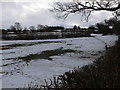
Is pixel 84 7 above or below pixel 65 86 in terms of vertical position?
above

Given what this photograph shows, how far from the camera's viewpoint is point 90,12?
23359 millimetres

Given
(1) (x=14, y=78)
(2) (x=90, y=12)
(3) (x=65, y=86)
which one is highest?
(2) (x=90, y=12)

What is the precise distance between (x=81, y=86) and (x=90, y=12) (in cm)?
1991

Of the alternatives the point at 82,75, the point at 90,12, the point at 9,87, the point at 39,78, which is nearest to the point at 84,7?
the point at 90,12

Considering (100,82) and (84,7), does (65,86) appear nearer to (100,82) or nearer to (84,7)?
(100,82)

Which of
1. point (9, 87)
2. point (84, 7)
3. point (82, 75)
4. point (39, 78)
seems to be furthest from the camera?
point (84, 7)

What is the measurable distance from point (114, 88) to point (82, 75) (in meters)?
1.07

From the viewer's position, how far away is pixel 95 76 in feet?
14.7

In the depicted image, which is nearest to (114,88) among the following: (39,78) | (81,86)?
(81,86)

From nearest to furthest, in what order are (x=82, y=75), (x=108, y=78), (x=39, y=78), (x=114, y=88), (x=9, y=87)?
(x=114, y=88)
(x=108, y=78)
(x=82, y=75)
(x=9, y=87)
(x=39, y=78)

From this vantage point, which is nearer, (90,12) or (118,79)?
(118,79)

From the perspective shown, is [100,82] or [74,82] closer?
[100,82]

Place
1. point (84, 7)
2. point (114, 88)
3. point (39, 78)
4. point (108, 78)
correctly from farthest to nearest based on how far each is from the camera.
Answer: point (84, 7)
point (39, 78)
point (108, 78)
point (114, 88)

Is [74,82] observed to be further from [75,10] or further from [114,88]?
[75,10]
